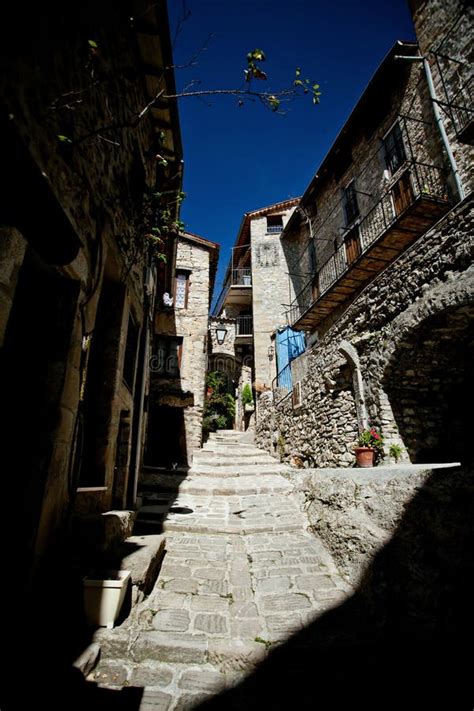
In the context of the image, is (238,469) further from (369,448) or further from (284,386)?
(369,448)

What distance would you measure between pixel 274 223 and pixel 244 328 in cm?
743

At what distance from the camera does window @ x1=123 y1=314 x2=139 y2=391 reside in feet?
16.8

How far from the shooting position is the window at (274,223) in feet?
68.1

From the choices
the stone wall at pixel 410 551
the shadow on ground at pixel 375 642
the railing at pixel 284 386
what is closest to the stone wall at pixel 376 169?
the railing at pixel 284 386

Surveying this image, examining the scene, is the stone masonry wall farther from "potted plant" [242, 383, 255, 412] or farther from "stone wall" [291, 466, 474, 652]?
"stone wall" [291, 466, 474, 652]

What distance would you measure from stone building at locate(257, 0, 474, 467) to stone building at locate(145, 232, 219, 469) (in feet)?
10.4

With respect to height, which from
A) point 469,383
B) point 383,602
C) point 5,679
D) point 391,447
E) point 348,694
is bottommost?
point 348,694

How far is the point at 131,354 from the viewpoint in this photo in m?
5.25

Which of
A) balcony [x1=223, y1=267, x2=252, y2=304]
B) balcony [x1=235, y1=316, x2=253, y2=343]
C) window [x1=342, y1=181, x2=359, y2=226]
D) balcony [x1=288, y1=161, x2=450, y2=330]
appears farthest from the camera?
balcony [x1=223, y1=267, x2=252, y2=304]

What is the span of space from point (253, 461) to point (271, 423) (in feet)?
7.30

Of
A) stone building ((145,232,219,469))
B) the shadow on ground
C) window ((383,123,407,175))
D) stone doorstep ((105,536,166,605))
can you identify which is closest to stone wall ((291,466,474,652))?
the shadow on ground

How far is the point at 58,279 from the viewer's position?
250 centimetres

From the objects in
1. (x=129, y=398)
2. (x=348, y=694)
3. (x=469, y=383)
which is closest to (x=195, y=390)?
(x=129, y=398)

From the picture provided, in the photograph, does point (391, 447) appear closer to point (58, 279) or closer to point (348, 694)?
point (348, 694)
